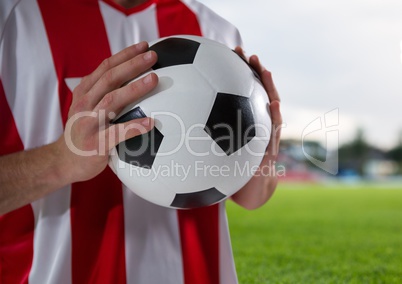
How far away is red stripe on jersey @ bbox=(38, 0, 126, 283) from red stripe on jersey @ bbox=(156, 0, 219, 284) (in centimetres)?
19

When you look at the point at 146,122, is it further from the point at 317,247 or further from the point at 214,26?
the point at 317,247

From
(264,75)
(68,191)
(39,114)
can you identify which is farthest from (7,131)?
(264,75)

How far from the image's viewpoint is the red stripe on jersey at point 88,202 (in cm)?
125

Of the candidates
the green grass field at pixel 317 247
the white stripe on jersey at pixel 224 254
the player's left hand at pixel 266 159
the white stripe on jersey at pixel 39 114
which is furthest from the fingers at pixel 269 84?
the green grass field at pixel 317 247

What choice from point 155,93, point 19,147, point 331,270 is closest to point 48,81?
point 19,147

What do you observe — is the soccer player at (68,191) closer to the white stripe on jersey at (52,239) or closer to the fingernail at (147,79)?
the white stripe on jersey at (52,239)

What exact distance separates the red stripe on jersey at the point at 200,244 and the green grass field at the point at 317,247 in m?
0.98

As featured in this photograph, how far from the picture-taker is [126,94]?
3.16 feet

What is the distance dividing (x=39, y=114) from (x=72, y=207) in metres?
0.28

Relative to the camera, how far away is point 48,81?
4.06 feet

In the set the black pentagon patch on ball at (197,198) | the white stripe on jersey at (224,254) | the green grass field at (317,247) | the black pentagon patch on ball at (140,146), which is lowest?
the green grass field at (317,247)

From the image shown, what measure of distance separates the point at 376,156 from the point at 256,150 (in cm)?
4164

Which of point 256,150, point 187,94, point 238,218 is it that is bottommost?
point 238,218

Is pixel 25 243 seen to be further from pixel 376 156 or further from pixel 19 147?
pixel 376 156
